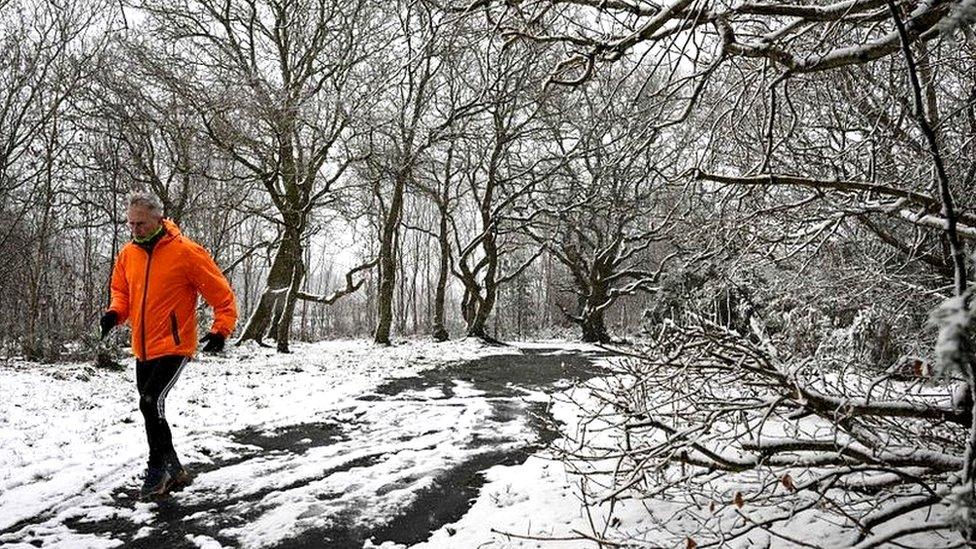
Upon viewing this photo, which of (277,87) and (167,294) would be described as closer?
(167,294)

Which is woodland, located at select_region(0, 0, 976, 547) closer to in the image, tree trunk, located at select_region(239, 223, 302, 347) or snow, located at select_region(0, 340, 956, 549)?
tree trunk, located at select_region(239, 223, 302, 347)

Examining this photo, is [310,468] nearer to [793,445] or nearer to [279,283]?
[793,445]

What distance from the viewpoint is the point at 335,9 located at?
16.5 m

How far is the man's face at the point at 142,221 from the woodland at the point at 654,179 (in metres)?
1.34

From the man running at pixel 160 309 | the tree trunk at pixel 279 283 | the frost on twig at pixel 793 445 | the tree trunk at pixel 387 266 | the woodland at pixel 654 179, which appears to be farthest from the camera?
the tree trunk at pixel 387 266

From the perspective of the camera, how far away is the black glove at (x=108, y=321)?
4469mm

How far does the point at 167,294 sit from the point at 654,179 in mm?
4896

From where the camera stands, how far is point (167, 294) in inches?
176

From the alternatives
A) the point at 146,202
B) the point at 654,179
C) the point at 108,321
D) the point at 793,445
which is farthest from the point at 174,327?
the point at 654,179

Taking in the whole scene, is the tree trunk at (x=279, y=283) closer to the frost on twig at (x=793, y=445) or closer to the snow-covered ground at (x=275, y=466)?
the snow-covered ground at (x=275, y=466)

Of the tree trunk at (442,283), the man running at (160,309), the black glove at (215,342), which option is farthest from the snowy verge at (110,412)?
the tree trunk at (442,283)

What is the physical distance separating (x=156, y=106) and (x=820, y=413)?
14795mm

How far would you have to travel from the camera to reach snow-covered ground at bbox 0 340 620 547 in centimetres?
367

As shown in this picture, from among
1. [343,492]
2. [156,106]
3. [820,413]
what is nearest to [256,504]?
[343,492]
